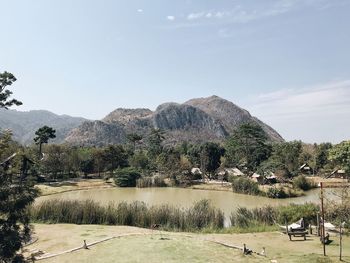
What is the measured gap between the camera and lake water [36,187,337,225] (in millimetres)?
34656

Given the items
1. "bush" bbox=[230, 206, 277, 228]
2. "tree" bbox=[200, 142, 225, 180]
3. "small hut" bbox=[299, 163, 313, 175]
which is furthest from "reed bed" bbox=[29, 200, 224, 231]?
"small hut" bbox=[299, 163, 313, 175]

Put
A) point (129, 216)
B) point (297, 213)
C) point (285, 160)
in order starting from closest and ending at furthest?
1. point (297, 213)
2. point (129, 216)
3. point (285, 160)

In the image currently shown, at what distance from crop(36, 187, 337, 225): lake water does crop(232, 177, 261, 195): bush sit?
88 cm

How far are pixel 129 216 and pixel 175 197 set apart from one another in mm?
18638

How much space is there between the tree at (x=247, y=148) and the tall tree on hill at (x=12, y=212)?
5221 centimetres

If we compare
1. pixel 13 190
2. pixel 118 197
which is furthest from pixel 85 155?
pixel 13 190

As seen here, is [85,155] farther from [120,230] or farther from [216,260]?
[216,260]

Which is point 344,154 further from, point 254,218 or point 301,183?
point 301,183

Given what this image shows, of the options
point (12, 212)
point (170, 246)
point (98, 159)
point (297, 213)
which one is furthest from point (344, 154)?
point (98, 159)


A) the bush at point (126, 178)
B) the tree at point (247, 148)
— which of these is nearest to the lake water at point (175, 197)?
the bush at point (126, 178)

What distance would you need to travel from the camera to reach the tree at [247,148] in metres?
60.5

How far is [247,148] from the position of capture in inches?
2520

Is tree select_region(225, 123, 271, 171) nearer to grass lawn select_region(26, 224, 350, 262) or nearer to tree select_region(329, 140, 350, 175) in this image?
tree select_region(329, 140, 350, 175)

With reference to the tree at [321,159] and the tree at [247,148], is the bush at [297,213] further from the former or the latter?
the tree at [321,159]
